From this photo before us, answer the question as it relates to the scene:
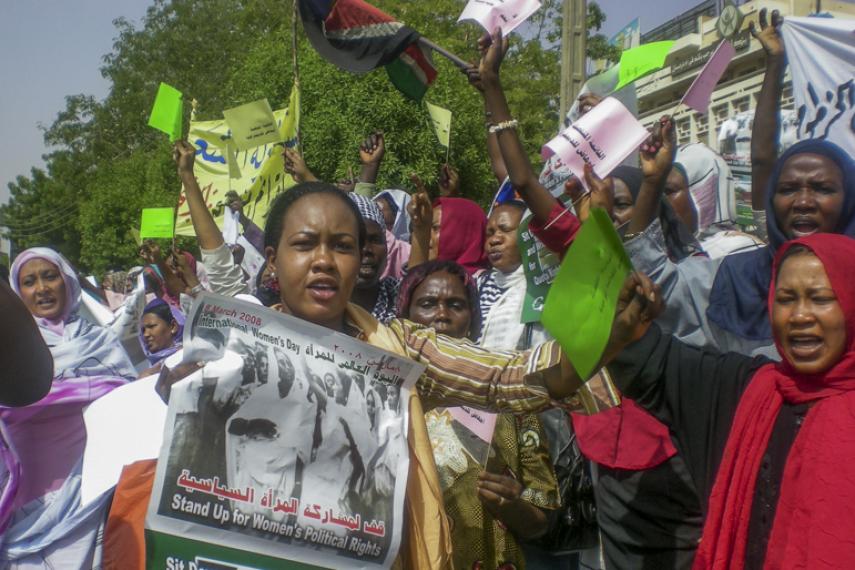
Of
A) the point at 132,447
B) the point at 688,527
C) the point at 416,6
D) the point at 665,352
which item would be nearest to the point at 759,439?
the point at 665,352

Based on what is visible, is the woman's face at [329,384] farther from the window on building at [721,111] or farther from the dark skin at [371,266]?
the window on building at [721,111]

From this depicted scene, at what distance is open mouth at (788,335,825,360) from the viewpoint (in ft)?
8.00

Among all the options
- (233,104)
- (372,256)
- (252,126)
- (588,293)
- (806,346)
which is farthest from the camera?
(233,104)

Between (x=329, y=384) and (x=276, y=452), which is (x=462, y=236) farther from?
(x=276, y=452)

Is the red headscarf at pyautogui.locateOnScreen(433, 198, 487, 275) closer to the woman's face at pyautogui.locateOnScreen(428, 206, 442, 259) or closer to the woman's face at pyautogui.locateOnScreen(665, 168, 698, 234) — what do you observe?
the woman's face at pyautogui.locateOnScreen(428, 206, 442, 259)

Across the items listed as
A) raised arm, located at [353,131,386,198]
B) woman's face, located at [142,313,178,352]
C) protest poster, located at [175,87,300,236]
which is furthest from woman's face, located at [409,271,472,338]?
woman's face, located at [142,313,178,352]

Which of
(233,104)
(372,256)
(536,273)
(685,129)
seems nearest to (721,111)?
(685,129)

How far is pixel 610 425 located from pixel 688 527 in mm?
425

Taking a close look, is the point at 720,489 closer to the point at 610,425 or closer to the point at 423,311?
the point at 610,425

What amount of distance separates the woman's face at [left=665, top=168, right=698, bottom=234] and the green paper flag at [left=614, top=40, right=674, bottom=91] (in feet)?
1.99

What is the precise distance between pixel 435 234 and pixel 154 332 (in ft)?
7.15

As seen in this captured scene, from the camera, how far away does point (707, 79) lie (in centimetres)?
414

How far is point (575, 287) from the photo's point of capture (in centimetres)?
190

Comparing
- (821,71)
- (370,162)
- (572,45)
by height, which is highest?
(572,45)
